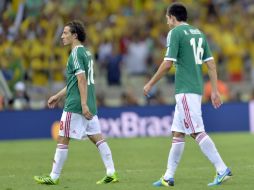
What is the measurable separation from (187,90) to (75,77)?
153cm

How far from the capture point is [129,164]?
1298 cm

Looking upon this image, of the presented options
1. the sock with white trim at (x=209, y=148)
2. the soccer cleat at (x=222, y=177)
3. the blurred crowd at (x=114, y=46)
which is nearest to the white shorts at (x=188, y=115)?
the sock with white trim at (x=209, y=148)

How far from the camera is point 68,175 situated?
11289 mm

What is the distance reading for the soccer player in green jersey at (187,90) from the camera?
30.9 feet

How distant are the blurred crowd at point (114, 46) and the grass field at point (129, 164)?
281cm

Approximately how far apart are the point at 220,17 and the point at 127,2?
318 centimetres

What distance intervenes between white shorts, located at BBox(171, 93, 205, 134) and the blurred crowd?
11.8 metres

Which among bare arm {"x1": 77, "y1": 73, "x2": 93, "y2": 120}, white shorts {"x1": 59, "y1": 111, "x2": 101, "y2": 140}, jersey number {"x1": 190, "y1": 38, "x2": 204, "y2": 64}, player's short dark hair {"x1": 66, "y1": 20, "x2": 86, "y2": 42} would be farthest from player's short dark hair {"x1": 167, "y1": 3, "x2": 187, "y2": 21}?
white shorts {"x1": 59, "y1": 111, "x2": 101, "y2": 140}

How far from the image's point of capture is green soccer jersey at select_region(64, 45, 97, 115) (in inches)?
387

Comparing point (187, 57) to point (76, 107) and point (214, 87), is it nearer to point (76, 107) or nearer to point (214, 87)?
point (214, 87)

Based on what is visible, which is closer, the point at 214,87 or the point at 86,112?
the point at 214,87

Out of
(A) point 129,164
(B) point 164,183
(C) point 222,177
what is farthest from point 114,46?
(C) point 222,177

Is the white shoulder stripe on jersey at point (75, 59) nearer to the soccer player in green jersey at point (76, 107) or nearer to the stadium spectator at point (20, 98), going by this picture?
the soccer player in green jersey at point (76, 107)

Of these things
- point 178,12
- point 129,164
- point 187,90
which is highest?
point 178,12
